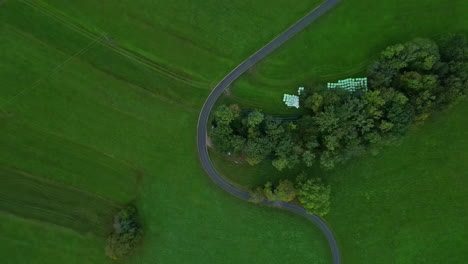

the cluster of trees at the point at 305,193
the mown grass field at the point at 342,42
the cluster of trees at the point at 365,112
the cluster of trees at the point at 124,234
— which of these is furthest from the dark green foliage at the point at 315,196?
the cluster of trees at the point at 124,234

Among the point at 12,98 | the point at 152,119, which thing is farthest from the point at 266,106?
the point at 12,98

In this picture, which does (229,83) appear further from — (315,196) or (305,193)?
(315,196)

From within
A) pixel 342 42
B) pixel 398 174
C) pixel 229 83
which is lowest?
pixel 398 174

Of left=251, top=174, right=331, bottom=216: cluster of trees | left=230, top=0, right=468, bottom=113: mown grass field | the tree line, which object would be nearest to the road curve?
left=230, top=0, right=468, bottom=113: mown grass field

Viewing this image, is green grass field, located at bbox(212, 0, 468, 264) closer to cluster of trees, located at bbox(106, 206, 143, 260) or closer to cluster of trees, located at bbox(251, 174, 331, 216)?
cluster of trees, located at bbox(251, 174, 331, 216)

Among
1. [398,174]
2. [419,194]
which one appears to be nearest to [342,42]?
[398,174]

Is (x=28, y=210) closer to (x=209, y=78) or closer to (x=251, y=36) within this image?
(x=209, y=78)
